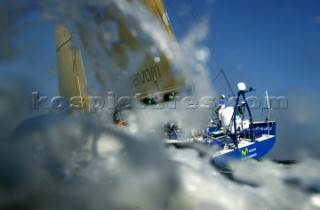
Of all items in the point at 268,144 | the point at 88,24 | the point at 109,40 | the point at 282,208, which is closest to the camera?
the point at 282,208

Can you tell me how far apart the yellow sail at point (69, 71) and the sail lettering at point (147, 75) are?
89.8 inches

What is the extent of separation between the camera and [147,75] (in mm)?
10531

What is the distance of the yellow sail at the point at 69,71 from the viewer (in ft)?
41.2

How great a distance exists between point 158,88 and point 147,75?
2.17ft

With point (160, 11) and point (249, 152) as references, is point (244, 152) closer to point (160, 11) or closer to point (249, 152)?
point (249, 152)

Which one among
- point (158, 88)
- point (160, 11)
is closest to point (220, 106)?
point (158, 88)

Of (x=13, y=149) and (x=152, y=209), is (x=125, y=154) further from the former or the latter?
(x=13, y=149)

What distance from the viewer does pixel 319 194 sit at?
342 cm

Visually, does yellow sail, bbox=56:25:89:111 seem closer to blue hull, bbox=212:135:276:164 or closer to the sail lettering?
the sail lettering

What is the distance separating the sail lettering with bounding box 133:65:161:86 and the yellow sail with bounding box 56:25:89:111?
2.28 m

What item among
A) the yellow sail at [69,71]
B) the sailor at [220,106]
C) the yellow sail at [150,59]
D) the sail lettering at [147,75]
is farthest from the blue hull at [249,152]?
the yellow sail at [69,71]

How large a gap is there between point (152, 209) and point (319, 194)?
6.84 feet

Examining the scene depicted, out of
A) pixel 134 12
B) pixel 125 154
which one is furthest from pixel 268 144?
pixel 125 154

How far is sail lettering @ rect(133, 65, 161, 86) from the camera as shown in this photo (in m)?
10.1
